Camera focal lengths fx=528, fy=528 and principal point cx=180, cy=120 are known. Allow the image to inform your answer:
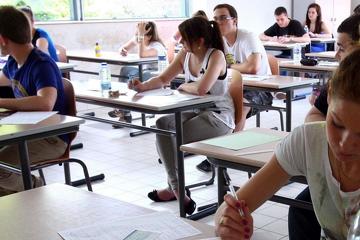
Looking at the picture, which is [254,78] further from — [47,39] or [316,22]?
[316,22]

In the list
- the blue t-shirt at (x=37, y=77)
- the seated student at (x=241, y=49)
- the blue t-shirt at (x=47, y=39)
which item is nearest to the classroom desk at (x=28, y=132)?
Answer: the blue t-shirt at (x=37, y=77)

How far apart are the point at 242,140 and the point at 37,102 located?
1084 mm

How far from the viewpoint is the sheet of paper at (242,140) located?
6.73ft

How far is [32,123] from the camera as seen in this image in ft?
7.72

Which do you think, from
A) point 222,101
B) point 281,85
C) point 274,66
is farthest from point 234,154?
point 274,66

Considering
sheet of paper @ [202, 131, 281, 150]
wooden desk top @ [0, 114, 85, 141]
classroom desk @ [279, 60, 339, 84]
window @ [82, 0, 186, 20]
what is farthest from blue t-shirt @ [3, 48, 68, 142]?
window @ [82, 0, 186, 20]

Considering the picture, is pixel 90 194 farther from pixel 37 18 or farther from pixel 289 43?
pixel 289 43

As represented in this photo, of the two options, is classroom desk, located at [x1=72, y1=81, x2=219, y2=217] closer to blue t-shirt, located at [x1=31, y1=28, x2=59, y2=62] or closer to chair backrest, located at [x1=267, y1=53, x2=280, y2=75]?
chair backrest, located at [x1=267, y1=53, x2=280, y2=75]

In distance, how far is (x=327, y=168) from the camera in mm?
1269

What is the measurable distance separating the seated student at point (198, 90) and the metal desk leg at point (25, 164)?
1.00m

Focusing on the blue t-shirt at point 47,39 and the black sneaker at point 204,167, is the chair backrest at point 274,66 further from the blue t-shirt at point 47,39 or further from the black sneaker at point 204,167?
the blue t-shirt at point 47,39

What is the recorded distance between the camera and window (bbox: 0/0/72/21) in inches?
236

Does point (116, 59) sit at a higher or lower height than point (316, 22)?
lower

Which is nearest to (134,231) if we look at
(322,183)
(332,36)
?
(322,183)
